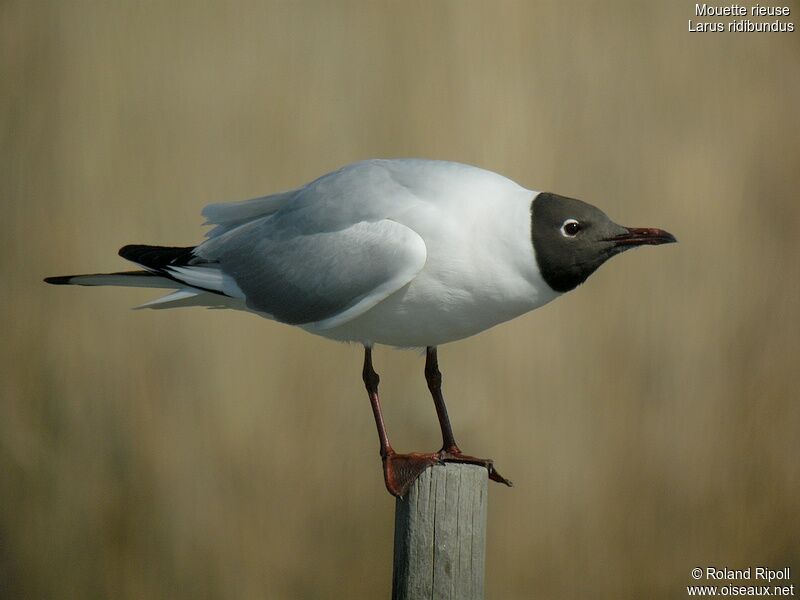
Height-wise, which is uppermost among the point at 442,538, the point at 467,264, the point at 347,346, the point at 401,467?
the point at 467,264

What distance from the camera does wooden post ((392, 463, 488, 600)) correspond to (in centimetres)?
257

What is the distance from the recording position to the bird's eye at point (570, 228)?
2.60 metres

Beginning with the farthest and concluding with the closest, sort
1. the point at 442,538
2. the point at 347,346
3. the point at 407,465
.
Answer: the point at 347,346
the point at 407,465
the point at 442,538

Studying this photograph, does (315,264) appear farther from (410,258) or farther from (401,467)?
(401,467)

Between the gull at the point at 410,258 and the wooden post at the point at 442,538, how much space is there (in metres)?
0.07

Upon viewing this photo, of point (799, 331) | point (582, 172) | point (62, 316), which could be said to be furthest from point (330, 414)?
point (799, 331)

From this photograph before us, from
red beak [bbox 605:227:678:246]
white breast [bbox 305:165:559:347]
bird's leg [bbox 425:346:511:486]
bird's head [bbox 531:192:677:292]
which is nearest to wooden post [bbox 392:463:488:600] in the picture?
bird's leg [bbox 425:346:511:486]

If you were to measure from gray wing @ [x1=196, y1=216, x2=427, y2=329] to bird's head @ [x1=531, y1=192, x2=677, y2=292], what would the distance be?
0.30 meters

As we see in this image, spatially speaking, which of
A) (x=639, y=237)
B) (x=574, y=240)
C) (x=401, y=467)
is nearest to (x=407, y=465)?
(x=401, y=467)

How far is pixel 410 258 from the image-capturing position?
258 centimetres

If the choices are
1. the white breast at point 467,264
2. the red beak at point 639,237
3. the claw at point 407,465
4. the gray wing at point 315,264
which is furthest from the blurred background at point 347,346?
the red beak at point 639,237

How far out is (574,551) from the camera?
4477 millimetres

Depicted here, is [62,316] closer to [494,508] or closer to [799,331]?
[494,508]

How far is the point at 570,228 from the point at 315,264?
0.71m
